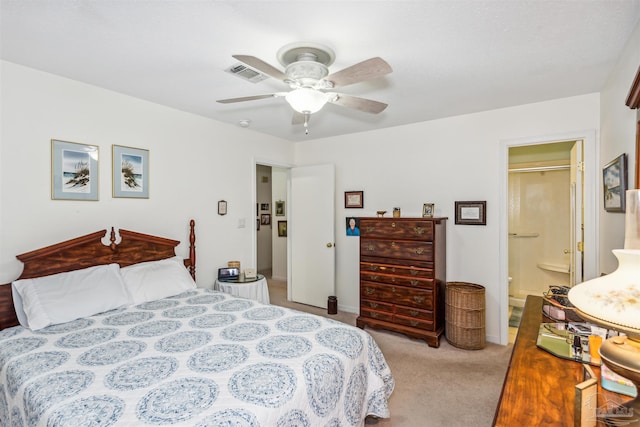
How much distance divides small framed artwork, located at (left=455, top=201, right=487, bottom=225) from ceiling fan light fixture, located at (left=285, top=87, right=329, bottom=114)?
2.20 m

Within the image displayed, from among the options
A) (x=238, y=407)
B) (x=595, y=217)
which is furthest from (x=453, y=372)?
(x=238, y=407)

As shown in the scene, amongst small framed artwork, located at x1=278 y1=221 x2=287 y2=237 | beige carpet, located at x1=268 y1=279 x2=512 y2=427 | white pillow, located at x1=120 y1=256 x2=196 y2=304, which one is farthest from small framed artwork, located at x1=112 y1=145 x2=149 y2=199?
small framed artwork, located at x1=278 y1=221 x2=287 y2=237

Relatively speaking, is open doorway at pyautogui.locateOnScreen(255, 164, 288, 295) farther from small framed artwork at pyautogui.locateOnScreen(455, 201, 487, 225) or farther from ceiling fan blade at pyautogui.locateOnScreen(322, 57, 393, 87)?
ceiling fan blade at pyautogui.locateOnScreen(322, 57, 393, 87)

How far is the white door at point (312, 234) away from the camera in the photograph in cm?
436

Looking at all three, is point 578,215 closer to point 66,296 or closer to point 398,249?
point 398,249

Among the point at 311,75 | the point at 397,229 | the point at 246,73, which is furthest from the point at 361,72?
the point at 397,229

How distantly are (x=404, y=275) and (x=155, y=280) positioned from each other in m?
2.40

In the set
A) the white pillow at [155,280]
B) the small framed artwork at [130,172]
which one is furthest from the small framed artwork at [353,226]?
the small framed artwork at [130,172]

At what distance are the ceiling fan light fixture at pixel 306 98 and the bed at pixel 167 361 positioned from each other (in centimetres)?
139

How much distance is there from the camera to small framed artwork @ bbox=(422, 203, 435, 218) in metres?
3.57

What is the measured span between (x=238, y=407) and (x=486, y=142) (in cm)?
329

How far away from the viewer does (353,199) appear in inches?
169

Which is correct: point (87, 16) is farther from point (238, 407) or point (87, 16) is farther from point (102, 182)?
point (238, 407)

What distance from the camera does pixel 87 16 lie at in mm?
1691
